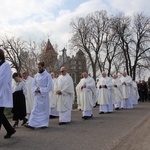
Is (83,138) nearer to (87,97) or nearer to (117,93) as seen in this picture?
(87,97)

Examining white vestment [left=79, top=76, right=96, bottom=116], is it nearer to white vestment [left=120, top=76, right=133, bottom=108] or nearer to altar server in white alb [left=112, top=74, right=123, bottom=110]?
altar server in white alb [left=112, top=74, right=123, bottom=110]

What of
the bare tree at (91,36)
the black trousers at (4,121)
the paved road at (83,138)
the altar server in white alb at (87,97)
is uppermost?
the bare tree at (91,36)

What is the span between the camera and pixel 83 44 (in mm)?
53188

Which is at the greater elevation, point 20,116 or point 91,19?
point 91,19

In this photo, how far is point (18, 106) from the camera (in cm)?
1116

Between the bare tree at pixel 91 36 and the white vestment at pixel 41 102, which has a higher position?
the bare tree at pixel 91 36

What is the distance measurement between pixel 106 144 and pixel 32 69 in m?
27.4

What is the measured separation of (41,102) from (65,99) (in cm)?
188

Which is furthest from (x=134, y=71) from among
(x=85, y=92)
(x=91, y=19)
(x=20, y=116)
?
(x=20, y=116)

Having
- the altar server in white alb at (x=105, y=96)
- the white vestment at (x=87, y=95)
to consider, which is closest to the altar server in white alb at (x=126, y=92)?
the altar server in white alb at (x=105, y=96)

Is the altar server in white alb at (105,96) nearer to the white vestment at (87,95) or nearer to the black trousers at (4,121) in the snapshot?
the white vestment at (87,95)

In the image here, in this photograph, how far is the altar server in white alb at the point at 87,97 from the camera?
46.9ft

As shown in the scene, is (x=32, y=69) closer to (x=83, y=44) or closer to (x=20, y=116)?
(x=83, y=44)

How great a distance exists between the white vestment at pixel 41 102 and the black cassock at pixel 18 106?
0.60 meters
